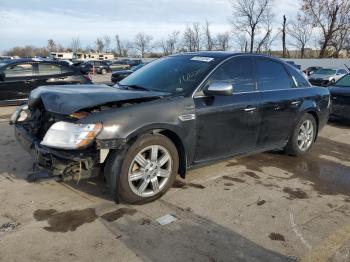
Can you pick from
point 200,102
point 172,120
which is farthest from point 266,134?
point 172,120

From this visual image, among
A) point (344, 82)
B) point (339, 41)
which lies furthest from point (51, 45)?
point (344, 82)

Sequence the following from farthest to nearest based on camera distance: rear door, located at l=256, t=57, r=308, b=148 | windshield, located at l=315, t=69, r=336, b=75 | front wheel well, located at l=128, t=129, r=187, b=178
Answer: windshield, located at l=315, t=69, r=336, b=75 → rear door, located at l=256, t=57, r=308, b=148 → front wheel well, located at l=128, t=129, r=187, b=178

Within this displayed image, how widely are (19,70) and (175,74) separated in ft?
24.6

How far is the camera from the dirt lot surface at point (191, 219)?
3.14m

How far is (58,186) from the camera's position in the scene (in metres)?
4.44

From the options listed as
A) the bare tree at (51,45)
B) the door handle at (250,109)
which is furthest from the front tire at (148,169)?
the bare tree at (51,45)

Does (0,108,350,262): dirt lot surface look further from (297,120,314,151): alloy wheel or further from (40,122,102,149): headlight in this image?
(297,120,314,151): alloy wheel

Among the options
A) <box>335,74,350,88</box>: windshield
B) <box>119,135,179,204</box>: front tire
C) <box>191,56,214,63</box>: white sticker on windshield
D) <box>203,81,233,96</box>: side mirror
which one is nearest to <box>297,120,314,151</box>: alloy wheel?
<box>191,56,214,63</box>: white sticker on windshield

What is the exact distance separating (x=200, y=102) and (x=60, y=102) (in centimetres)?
156

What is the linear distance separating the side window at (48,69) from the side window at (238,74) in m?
7.62

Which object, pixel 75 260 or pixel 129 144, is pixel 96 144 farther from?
pixel 75 260

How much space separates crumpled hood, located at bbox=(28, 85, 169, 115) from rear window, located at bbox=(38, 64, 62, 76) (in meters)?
7.08

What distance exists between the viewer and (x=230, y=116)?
4.72 metres

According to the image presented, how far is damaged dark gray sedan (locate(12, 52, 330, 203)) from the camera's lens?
3.70 metres
